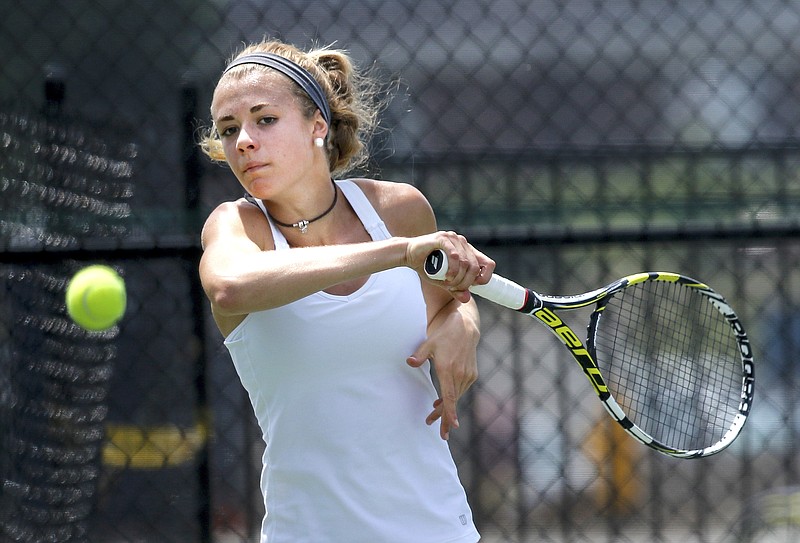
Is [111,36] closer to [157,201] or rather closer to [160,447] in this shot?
[157,201]

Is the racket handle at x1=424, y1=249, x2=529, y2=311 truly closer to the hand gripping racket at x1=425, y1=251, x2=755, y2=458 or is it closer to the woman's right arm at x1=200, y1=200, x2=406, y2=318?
the woman's right arm at x1=200, y1=200, x2=406, y2=318

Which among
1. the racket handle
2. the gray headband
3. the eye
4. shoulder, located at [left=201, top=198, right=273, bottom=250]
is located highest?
the gray headband

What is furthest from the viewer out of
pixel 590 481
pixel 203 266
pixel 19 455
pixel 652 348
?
pixel 590 481

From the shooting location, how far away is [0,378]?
9.75 ft

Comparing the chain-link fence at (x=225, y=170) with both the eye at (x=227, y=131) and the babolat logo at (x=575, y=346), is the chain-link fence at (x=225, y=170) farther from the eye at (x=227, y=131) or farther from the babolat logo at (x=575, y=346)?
the eye at (x=227, y=131)

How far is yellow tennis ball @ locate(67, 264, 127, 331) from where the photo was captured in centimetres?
280

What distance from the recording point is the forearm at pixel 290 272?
1.50m

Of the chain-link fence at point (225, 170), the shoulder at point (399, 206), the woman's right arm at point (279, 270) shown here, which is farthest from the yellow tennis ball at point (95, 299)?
the woman's right arm at point (279, 270)

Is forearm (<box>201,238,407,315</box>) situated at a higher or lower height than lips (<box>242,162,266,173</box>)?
lower

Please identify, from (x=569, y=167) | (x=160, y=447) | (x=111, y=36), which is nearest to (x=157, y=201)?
(x=111, y=36)

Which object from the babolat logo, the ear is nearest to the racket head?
the babolat logo

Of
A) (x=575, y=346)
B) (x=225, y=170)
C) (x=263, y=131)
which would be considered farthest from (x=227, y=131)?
(x=225, y=170)

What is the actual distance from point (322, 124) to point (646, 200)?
1413 mm

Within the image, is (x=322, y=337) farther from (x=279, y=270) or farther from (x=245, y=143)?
(x=245, y=143)
